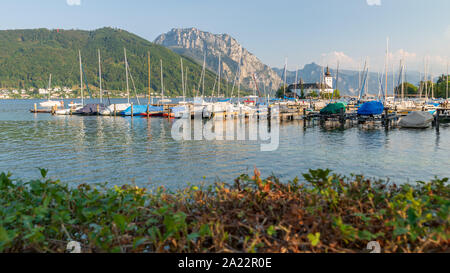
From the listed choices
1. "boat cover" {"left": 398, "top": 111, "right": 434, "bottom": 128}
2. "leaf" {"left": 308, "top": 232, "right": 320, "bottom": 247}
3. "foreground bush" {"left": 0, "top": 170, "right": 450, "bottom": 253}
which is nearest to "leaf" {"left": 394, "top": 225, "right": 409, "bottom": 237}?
"foreground bush" {"left": 0, "top": 170, "right": 450, "bottom": 253}

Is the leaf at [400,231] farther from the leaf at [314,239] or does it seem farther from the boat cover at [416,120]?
the boat cover at [416,120]

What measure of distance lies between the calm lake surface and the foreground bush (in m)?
8.87

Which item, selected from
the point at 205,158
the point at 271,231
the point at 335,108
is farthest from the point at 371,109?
the point at 271,231

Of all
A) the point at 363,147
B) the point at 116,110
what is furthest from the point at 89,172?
the point at 116,110

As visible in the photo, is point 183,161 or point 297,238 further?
point 183,161

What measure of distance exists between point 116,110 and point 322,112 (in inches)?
1803

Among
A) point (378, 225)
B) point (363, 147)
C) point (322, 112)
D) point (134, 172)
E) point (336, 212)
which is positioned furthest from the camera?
point (322, 112)

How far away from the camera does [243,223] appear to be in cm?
410

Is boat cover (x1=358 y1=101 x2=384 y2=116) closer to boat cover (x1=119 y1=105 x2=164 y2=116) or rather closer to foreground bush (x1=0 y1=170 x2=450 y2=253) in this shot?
boat cover (x1=119 y1=105 x2=164 y2=116)

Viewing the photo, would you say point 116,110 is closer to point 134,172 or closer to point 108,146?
point 108,146

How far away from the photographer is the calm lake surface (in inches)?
709

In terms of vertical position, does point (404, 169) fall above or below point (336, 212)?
below

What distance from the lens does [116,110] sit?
234 feet

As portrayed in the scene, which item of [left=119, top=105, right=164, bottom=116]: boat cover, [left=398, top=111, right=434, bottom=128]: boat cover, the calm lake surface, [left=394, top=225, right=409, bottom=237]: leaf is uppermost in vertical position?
[left=119, top=105, right=164, bottom=116]: boat cover
